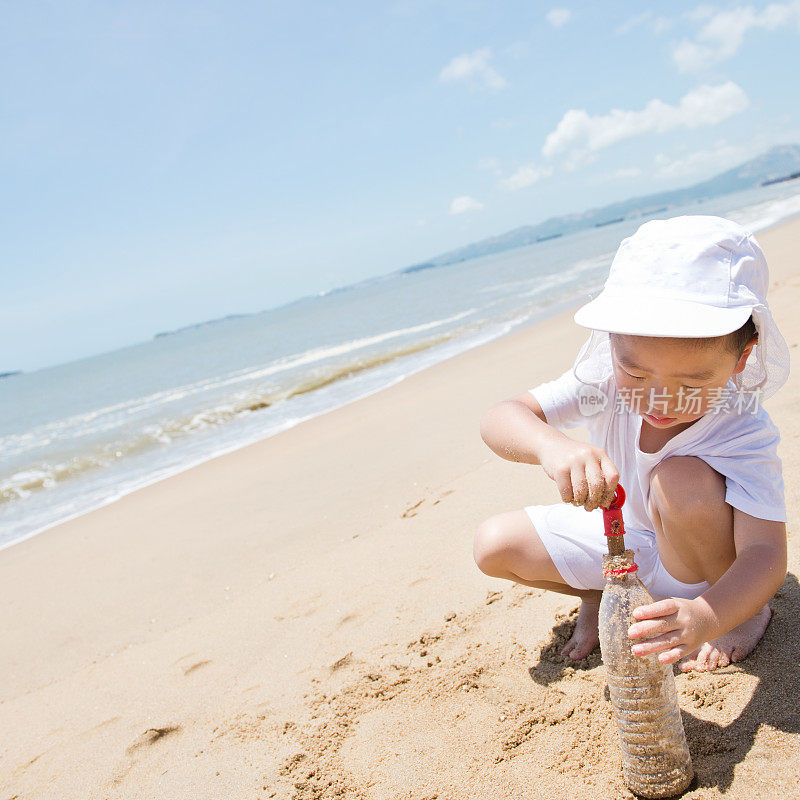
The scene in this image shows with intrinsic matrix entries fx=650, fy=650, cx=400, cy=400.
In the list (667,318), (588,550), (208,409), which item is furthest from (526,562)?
(208,409)

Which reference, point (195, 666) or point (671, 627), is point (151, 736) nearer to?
point (195, 666)

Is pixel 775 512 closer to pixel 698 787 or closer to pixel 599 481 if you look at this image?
pixel 599 481

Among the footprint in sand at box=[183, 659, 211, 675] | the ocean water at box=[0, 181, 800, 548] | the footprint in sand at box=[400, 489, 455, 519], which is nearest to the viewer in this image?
the footprint in sand at box=[183, 659, 211, 675]

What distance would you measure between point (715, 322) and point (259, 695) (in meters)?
2.01

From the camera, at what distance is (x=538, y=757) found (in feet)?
5.83

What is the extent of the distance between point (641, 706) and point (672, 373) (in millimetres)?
814

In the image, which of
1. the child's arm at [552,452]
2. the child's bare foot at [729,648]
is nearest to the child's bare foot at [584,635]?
the child's bare foot at [729,648]

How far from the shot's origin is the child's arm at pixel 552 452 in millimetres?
1484

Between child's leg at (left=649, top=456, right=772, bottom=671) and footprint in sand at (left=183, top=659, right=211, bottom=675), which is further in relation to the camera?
footprint in sand at (left=183, top=659, right=211, bottom=675)

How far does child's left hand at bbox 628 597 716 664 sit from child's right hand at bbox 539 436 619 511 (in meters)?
0.25

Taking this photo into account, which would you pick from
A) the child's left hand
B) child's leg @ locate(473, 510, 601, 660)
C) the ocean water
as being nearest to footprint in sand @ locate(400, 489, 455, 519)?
child's leg @ locate(473, 510, 601, 660)

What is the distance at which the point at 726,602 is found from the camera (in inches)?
58.9

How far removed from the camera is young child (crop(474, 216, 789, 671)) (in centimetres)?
149

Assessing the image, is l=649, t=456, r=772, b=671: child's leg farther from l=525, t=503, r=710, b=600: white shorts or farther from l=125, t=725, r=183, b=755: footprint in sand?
l=125, t=725, r=183, b=755: footprint in sand
